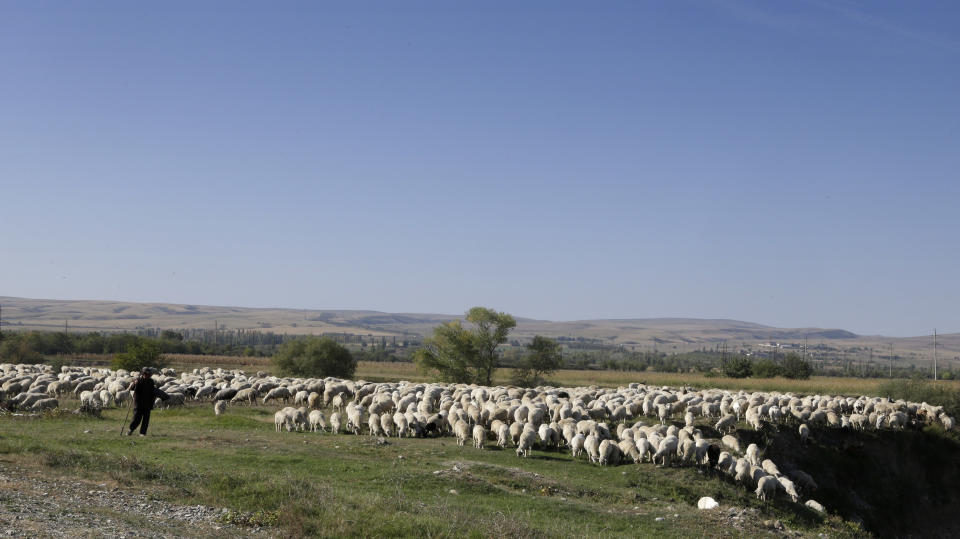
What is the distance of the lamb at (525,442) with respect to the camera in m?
22.5

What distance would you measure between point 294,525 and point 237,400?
2601cm

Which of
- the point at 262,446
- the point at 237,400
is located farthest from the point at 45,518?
the point at 237,400

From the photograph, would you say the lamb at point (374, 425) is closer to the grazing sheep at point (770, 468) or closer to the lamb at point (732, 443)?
the lamb at point (732, 443)

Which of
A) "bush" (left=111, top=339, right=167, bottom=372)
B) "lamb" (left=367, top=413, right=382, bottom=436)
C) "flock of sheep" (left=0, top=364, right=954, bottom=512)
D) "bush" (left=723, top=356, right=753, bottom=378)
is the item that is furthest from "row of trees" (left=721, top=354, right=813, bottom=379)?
"lamb" (left=367, top=413, right=382, bottom=436)

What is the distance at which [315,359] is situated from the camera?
2319 inches

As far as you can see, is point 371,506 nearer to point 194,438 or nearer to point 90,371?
point 194,438

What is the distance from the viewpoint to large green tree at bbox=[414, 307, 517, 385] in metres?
60.7

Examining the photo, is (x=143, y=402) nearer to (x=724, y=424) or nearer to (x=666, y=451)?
(x=666, y=451)

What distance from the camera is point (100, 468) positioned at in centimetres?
1569

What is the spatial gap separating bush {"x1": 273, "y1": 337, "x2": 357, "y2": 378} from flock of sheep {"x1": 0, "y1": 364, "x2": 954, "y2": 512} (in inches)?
550

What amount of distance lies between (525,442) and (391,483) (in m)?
6.90

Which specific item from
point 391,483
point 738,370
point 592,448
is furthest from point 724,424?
point 738,370

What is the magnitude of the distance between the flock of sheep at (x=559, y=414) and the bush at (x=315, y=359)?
14.0 meters

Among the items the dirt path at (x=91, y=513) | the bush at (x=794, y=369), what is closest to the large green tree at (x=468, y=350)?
the bush at (x=794, y=369)
